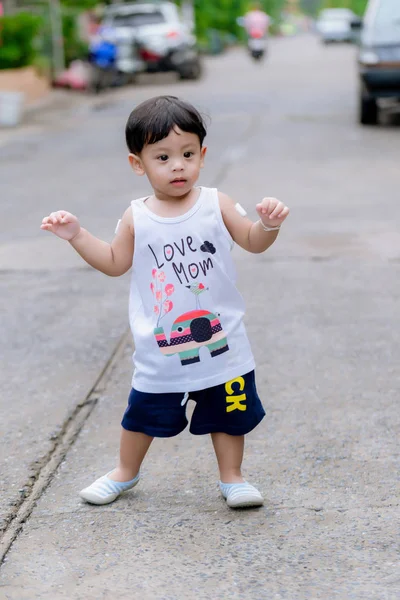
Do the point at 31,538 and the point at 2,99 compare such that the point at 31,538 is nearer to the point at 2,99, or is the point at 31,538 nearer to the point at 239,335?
the point at 239,335

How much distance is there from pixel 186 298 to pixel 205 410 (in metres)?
0.37

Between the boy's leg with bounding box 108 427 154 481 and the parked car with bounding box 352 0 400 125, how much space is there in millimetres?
10854

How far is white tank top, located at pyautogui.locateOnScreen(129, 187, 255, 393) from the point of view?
317 cm

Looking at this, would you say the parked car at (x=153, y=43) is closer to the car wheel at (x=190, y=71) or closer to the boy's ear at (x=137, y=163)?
the car wheel at (x=190, y=71)

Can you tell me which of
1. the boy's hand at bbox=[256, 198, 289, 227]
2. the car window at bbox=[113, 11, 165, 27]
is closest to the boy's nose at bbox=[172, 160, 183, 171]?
the boy's hand at bbox=[256, 198, 289, 227]

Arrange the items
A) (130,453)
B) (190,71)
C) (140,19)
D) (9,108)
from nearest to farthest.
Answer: (130,453)
(9,108)
(190,71)
(140,19)

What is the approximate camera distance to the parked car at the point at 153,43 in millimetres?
25422

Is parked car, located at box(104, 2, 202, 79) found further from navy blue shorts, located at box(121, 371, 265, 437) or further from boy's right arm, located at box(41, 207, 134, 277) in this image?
navy blue shorts, located at box(121, 371, 265, 437)

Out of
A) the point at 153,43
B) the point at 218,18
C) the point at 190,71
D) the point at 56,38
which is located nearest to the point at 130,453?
the point at 56,38

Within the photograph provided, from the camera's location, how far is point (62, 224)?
3.19 m

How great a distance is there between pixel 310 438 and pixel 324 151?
355 inches

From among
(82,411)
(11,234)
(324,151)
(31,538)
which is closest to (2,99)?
(324,151)

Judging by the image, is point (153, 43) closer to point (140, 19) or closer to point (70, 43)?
point (140, 19)

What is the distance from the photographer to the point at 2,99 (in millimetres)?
17375
